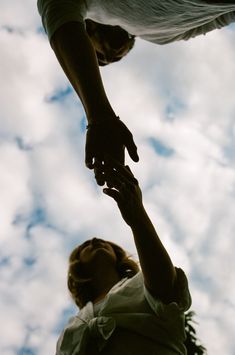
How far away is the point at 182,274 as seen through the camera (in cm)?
222

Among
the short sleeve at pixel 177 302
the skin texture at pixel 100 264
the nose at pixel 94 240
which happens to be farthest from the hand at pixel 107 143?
the nose at pixel 94 240

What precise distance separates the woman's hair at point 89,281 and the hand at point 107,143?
1.65 meters

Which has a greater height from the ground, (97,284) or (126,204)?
(97,284)

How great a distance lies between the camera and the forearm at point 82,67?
55.4 inches

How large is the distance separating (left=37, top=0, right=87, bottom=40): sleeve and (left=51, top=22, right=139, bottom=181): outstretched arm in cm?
2

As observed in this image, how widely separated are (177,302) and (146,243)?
370mm

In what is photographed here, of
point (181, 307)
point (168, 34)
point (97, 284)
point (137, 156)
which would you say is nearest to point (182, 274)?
point (181, 307)

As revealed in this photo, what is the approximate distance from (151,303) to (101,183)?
0.95 meters

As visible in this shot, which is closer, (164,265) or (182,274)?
(164,265)

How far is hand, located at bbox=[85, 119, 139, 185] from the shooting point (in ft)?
4.49

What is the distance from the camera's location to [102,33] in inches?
79.5

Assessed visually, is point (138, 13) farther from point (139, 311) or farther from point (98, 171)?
point (139, 311)

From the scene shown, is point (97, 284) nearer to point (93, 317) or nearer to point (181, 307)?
point (93, 317)

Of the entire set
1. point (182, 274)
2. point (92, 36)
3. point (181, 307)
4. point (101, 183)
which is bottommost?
point (101, 183)
